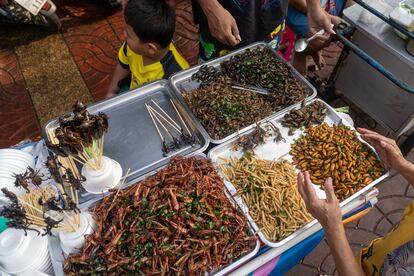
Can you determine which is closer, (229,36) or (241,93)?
(229,36)

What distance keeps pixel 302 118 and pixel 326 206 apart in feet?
3.32

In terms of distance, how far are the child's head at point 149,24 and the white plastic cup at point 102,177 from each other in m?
1.28

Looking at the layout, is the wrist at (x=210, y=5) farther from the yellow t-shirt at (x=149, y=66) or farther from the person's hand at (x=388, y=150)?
the person's hand at (x=388, y=150)

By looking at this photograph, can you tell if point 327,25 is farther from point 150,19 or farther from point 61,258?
point 61,258

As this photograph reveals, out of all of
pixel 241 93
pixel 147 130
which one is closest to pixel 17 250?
pixel 147 130

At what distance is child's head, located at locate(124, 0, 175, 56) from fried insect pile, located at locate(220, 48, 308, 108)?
0.65 metres

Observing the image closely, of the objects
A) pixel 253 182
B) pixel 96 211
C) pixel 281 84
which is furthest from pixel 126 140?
pixel 281 84

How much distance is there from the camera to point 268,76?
2.94 metres

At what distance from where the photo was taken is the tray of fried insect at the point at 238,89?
8.68ft

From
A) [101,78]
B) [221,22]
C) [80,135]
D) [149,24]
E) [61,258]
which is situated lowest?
[101,78]

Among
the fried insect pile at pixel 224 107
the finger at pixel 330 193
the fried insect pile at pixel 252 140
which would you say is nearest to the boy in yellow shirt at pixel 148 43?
the fried insect pile at pixel 224 107

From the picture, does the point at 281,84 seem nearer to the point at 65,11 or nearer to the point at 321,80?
the point at 321,80

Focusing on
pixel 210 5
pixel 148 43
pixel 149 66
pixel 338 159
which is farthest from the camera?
pixel 149 66

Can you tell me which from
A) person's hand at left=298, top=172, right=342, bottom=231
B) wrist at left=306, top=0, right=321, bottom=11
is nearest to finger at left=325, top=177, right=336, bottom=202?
person's hand at left=298, top=172, right=342, bottom=231
